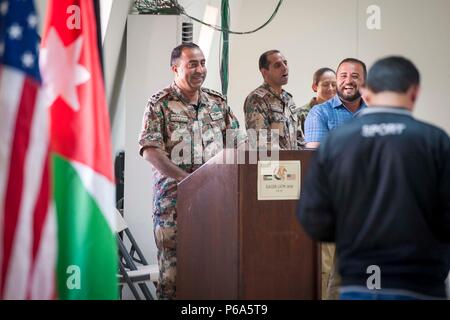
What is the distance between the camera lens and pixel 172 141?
4395 mm

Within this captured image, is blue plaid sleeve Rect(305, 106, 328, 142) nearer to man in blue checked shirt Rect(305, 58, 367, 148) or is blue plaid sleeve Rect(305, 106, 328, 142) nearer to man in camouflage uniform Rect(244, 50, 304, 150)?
man in blue checked shirt Rect(305, 58, 367, 148)

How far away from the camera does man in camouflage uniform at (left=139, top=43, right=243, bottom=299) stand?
4.26 metres

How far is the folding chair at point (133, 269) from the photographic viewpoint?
5.41m

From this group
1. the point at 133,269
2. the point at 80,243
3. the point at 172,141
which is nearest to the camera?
the point at 80,243

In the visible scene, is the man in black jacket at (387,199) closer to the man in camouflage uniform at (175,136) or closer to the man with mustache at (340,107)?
the man in camouflage uniform at (175,136)

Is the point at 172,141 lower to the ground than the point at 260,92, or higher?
lower

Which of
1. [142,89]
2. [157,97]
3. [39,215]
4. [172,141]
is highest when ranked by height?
[142,89]

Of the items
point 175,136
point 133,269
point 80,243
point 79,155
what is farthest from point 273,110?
point 80,243

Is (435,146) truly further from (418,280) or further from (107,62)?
(107,62)

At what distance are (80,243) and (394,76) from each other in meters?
1.26

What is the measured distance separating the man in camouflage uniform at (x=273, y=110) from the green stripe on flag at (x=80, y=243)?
1941 millimetres

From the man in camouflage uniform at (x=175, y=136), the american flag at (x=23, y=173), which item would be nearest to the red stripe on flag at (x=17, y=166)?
the american flag at (x=23, y=173)

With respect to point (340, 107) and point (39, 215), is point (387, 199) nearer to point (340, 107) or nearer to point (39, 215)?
point (39, 215)

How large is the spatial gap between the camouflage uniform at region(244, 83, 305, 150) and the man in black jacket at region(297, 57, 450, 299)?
7.54 ft
